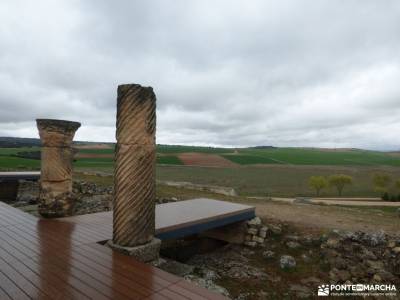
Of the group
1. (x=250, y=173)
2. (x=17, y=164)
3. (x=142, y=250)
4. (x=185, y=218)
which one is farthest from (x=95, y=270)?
(x=250, y=173)

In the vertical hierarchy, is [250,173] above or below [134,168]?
below

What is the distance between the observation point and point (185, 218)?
7.39m

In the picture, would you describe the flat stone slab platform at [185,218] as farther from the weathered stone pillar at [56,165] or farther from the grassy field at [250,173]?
the grassy field at [250,173]

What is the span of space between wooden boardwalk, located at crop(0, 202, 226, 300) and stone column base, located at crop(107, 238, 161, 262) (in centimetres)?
12

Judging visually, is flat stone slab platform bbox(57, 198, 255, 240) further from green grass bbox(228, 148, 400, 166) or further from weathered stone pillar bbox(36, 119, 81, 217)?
green grass bbox(228, 148, 400, 166)

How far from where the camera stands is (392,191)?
117ft

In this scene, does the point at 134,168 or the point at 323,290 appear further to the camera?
the point at 323,290

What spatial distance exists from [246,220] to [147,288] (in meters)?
5.95

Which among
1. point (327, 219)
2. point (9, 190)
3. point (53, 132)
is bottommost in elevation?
point (327, 219)

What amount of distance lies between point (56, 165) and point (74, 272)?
11.6 feet

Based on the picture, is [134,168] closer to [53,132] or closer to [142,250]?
[142,250]

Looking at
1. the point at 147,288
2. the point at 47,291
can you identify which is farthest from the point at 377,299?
the point at 47,291

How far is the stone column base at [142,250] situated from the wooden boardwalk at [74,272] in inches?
4.6

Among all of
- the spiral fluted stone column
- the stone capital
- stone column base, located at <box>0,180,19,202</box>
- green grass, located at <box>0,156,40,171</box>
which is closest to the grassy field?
green grass, located at <box>0,156,40,171</box>
